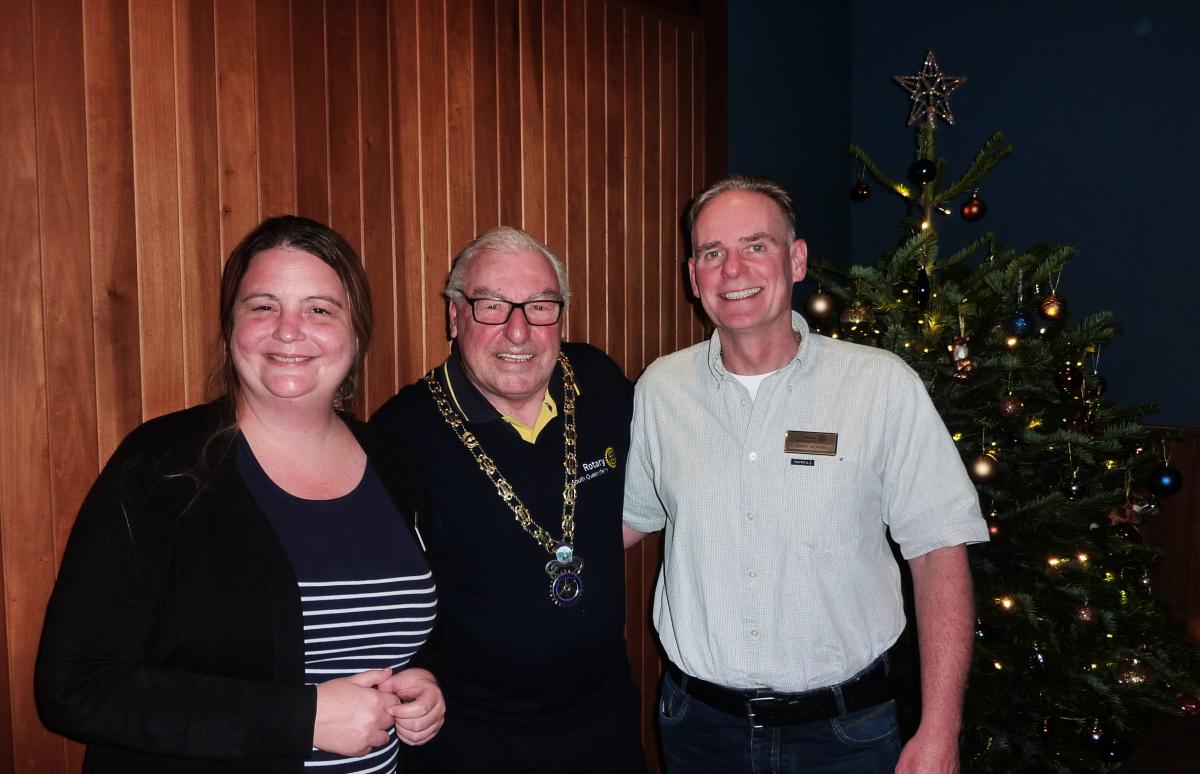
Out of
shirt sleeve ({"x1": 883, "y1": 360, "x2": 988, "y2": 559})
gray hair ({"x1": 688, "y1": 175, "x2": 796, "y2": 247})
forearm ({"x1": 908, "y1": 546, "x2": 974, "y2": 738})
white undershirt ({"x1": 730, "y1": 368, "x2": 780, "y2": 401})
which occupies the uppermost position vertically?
gray hair ({"x1": 688, "y1": 175, "x2": 796, "y2": 247})

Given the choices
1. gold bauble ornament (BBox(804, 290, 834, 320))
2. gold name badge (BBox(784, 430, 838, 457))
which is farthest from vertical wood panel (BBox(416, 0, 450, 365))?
gold bauble ornament (BBox(804, 290, 834, 320))

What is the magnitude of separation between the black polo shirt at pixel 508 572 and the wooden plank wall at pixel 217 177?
1.32 ft

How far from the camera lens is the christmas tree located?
281cm

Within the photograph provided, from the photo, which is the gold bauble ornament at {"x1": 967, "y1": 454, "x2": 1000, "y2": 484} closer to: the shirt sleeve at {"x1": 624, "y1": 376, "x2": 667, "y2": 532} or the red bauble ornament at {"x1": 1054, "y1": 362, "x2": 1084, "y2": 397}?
the red bauble ornament at {"x1": 1054, "y1": 362, "x2": 1084, "y2": 397}

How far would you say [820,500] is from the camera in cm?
193

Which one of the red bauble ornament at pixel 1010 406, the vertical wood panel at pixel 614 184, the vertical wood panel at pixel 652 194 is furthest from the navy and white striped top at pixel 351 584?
the red bauble ornament at pixel 1010 406

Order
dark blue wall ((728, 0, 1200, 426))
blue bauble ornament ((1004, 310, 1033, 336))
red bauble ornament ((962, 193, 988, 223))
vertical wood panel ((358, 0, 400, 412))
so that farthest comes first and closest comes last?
dark blue wall ((728, 0, 1200, 426)) < red bauble ornament ((962, 193, 988, 223)) < blue bauble ornament ((1004, 310, 1033, 336)) < vertical wood panel ((358, 0, 400, 412))

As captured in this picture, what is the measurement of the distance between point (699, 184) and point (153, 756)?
2757 mm

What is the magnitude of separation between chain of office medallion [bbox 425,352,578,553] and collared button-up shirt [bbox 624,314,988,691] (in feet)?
0.85

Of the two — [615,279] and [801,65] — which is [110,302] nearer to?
[615,279]

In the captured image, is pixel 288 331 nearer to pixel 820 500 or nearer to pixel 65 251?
pixel 65 251

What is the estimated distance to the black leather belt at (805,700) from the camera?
1.89 meters

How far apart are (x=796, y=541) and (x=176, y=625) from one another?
1.26 m

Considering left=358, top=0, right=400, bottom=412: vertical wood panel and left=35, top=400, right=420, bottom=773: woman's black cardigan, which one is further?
left=358, top=0, right=400, bottom=412: vertical wood panel
